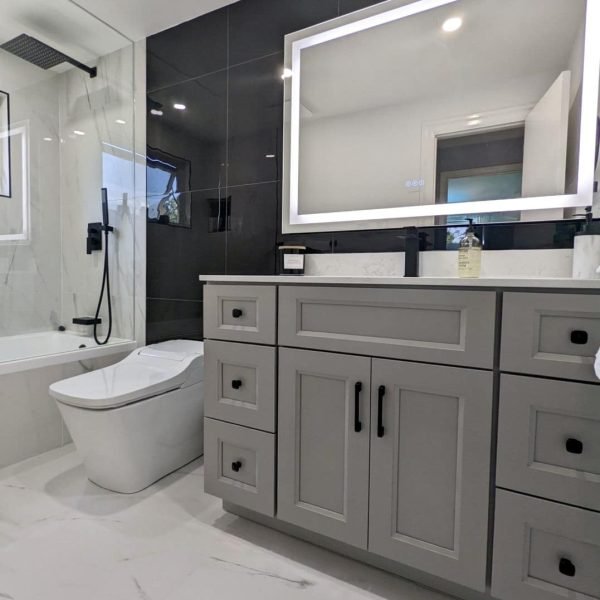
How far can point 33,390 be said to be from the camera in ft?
6.17

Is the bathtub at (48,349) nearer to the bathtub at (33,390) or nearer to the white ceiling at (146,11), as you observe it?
the bathtub at (33,390)

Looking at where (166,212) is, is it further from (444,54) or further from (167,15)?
(444,54)

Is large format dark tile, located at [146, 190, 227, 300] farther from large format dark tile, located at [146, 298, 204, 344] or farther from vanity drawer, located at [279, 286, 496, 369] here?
vanity drawer, located at [279, 286, 496, 369]

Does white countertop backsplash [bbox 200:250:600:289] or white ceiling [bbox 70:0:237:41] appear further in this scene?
white ceiling [bbox 70:0:237:41]

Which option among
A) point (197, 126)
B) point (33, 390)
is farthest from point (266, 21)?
point (33, 390)

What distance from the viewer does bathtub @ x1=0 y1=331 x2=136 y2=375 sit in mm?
1847

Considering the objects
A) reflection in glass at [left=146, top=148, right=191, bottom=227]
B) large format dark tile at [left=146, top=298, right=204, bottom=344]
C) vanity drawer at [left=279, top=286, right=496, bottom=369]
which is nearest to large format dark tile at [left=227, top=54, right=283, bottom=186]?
reflection in glass at [left=146, top=148, right=191, bottom=227]

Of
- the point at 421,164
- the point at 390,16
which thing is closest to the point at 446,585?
the point at 421,164

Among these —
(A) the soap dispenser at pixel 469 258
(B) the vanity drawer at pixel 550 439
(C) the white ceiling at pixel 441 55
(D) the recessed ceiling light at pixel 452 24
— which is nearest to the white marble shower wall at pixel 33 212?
(C) the white ceiling at pixel 441 55

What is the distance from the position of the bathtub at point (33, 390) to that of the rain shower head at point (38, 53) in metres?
1.68

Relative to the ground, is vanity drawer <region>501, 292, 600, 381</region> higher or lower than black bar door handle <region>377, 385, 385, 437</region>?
higher

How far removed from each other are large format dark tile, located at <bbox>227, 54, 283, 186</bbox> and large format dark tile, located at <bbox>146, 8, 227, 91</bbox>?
0.59ft

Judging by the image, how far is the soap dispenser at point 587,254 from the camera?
104cm

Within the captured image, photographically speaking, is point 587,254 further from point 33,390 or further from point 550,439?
point 33,390
